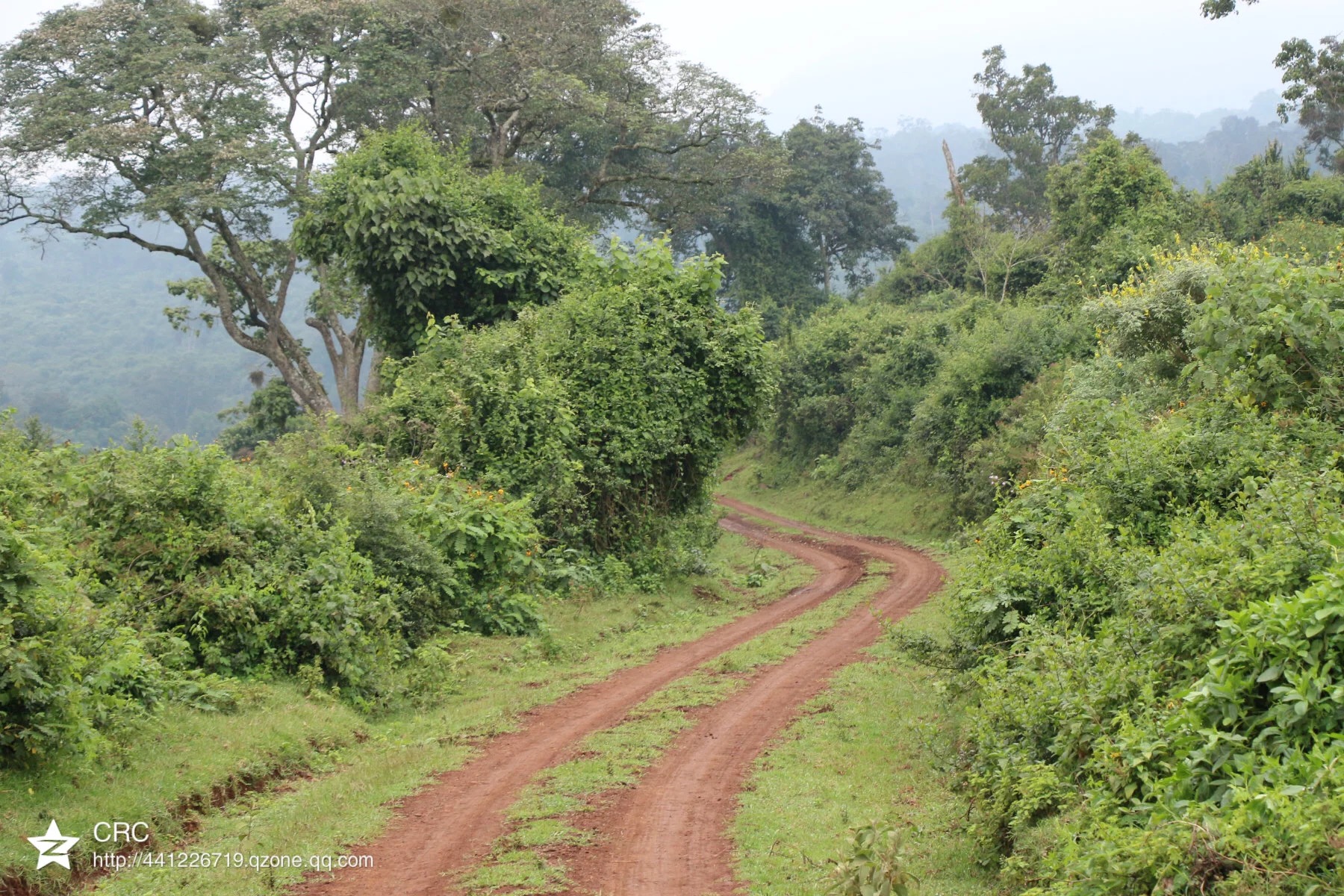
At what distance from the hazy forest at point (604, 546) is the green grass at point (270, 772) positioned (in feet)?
0.17

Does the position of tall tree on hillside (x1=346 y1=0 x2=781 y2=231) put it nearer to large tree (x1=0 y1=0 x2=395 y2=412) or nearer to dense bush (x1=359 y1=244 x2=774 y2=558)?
large tree (x1=0 y1=0 x2=395 y2=412)

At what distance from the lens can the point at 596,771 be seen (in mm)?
9297

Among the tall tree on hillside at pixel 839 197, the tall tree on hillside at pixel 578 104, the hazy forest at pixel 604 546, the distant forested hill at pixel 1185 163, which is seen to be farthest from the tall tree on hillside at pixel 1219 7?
the distant forested hill at pixel 1185 163

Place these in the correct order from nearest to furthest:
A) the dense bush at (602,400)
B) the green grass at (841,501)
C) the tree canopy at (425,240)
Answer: the dense bush at (602,400) < the tree canopy at (425,240) < the green grass at (841,501)

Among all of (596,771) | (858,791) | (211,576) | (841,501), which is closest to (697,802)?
(596,771)

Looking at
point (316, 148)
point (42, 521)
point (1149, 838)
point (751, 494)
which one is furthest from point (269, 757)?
point (751, 494)

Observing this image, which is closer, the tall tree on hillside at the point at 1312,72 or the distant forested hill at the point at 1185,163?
the tall tree on hillside at the point at 1312,72

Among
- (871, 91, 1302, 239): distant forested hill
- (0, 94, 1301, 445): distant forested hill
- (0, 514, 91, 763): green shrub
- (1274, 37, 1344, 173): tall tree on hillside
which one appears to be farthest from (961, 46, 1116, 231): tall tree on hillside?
(0, 514, 91, 763): green shrub

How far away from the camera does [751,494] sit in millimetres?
40781

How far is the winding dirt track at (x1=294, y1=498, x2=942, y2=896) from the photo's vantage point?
23.1ft

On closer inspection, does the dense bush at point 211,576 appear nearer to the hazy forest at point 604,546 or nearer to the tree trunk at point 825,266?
the hazy forest at point 604,546

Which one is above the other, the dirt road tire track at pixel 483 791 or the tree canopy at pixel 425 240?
the tree canopy at pixel 425 240

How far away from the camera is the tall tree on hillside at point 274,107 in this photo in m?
30.3

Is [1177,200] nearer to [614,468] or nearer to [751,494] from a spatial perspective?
[751,494]
